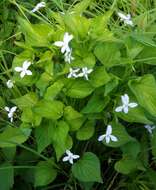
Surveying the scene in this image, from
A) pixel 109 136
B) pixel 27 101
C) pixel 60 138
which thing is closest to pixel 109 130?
pixel 109 136

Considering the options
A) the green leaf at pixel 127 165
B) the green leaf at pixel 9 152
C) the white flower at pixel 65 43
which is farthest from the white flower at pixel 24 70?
the green leaf at pixel 127 165

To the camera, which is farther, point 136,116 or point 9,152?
point 9,152

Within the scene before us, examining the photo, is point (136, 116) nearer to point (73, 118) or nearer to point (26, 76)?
point (73, 118)

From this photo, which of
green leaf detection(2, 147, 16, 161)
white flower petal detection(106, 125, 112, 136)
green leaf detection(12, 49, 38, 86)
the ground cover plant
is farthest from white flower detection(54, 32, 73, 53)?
green leaf detection(2, 147, 16, 161)

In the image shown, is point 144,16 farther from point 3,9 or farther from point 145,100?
point 3,9

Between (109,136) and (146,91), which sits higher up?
(146,91)

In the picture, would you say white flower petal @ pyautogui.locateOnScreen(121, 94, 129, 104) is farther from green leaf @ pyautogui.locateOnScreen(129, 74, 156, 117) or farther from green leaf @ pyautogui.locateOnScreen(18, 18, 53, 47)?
green leaf @ pyautogui.locateOnScreen(18, 18, 53, 47)

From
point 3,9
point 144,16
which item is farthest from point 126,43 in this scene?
point 3,9
